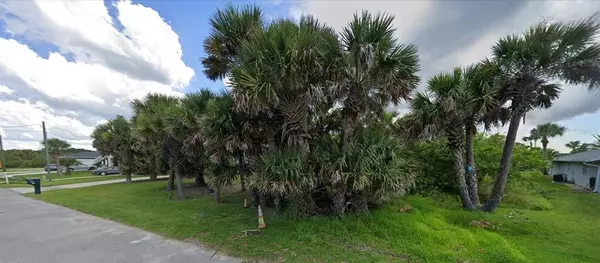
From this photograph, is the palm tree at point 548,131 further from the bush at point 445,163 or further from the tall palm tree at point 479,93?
the tall palm tree at point 479,93

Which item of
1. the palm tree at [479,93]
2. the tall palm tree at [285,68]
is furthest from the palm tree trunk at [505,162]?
the tall palm tree at [285,68]

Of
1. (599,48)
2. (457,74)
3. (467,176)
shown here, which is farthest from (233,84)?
(599,48)

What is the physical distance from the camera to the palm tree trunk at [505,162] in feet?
25.2

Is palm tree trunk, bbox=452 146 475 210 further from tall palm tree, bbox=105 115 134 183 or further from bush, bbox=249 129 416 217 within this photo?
tall palm tree, bbox=105 115 134 183

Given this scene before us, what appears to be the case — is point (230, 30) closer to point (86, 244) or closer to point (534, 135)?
point (86, 244)

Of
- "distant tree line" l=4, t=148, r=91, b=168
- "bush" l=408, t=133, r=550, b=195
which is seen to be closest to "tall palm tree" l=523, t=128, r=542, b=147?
"bush" l=408, t=133, r=550, b=195

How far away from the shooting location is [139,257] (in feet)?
16.9

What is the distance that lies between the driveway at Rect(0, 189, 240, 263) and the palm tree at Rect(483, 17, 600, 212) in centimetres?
830

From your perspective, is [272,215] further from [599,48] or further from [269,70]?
[599,48]

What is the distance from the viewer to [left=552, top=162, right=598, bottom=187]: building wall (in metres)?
18.1

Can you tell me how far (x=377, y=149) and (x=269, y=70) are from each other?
322 cm

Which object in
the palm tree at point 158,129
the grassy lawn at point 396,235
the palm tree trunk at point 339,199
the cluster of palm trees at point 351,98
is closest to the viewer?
the grassy lawn at point 396,235

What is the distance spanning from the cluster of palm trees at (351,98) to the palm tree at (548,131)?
3967 centimetres

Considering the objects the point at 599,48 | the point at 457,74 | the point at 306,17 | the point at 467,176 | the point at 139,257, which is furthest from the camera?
the point at 467,176
